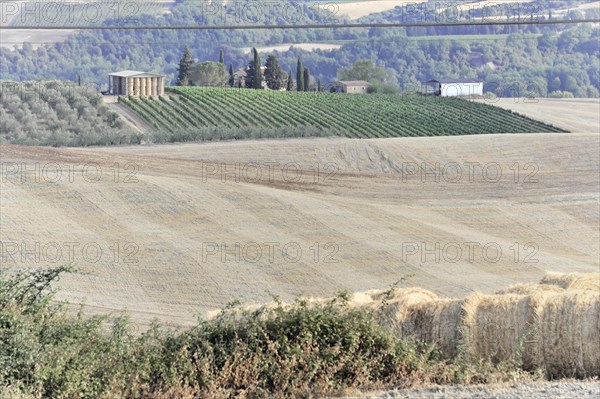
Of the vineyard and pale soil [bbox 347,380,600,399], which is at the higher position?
the vineyard

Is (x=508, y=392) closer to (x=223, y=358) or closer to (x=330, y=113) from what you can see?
(x=223, y=358)

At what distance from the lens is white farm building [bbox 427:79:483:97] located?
73.2 m

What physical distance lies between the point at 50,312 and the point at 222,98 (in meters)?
54.0

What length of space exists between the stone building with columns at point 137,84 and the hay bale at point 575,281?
173 ft

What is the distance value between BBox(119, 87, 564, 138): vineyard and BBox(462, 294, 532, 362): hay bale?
41949 millimetres

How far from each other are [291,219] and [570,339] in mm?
19299

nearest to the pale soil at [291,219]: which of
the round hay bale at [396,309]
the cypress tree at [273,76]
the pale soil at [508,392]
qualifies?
the round hay bale at [396,309]

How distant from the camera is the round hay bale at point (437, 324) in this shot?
12.1 meters

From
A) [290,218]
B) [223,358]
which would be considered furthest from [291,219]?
[223,358]

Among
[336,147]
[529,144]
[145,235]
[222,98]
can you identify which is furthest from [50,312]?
[222,98]

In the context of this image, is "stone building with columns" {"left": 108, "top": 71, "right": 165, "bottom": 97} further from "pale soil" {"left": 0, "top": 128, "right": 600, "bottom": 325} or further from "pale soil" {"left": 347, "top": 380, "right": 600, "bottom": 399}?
"pale soil" {"left": 347, "top": 380, "right": 600, "bottom": 399}

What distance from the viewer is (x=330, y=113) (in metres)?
60.4

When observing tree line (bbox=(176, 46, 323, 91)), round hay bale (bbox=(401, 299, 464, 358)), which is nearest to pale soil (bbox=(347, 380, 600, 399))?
round hay bale (bbox=(401, 299, 464, 358))

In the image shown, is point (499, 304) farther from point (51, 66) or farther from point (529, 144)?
point (51, 66)
